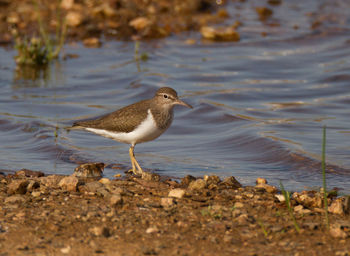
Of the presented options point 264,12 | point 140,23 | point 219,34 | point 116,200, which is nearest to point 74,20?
point 140,23

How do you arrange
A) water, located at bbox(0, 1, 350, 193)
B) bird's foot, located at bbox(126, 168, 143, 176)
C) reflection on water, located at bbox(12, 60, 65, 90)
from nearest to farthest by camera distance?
bird's foot, located at bbox(126, 168, 143, 176), water, located at bbox(0, 1, 350, 193), reflection on water, located at bbox(12, 60, 65, 90)

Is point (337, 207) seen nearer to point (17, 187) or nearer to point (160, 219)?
point (160, 219)

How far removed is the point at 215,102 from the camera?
1216cm

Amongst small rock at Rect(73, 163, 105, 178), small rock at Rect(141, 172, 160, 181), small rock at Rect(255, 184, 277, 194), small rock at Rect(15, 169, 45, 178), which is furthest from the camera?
small rock at Rect(73, 163, 105, 178)

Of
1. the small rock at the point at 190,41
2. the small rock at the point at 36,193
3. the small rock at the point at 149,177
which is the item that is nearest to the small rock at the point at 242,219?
the small rock at the point at 149,177

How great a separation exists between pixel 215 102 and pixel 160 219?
6503 mm

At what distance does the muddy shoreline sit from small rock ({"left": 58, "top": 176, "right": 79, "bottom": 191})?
1 cm

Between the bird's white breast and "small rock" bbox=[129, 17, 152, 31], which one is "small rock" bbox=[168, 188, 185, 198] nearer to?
the bird's white breast

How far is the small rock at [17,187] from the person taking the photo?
670cm

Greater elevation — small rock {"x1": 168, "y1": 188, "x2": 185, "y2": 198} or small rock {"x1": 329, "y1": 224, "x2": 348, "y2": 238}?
small rock {"x1": 168, "y1": 188, "x2": 185, "y2": 198}

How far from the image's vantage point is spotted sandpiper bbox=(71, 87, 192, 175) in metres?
8.09

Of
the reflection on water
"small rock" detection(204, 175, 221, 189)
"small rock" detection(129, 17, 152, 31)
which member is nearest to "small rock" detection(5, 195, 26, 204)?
"small rock" detection(204, 175, 221, 189)

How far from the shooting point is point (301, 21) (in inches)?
733

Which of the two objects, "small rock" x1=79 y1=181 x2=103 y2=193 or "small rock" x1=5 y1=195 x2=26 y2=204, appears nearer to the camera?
"small rock" x1=5 y1=195 x2=26 y2=204
